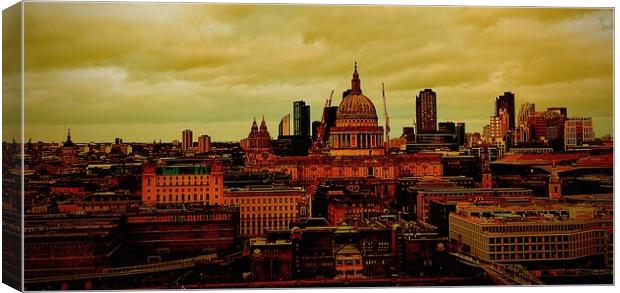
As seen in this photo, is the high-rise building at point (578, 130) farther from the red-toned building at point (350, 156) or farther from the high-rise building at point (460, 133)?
the red-toned building at point (350, 156)

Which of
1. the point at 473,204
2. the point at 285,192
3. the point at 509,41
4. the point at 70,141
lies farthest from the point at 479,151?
the point at 70,141

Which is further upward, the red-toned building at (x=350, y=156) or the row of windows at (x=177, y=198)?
the red-toned building at (x=350, y=156)

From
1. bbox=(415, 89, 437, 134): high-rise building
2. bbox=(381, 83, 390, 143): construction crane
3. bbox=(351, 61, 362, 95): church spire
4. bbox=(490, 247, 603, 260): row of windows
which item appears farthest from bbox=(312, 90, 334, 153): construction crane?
bbox=(490, 247, 603, 260): row of windows

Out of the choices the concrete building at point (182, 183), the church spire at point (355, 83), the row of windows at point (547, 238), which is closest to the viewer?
the concrete building at point (182, 183)

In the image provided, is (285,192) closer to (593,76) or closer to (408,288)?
(408,288)

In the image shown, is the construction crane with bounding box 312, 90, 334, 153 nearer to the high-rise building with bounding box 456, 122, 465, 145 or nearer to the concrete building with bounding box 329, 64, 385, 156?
the concrete building with bounding box 329, 64, 385, 156

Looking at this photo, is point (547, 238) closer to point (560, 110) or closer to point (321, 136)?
point (560, 110)

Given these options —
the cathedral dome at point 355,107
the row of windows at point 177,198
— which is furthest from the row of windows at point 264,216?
the cathedral dome at point 355,107
